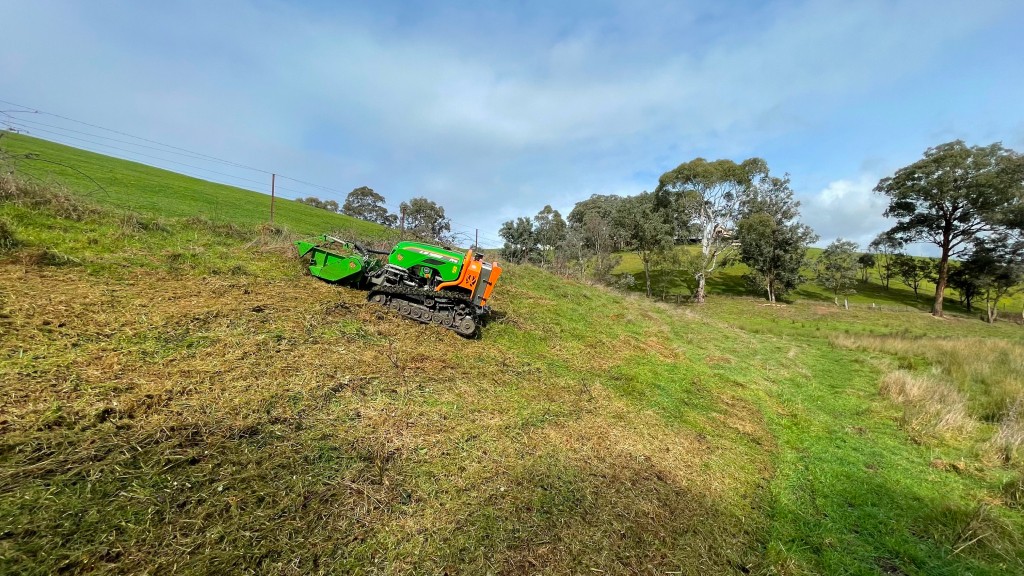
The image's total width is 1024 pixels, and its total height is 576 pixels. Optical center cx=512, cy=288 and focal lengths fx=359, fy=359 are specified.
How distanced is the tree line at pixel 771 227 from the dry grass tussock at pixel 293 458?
21.2m

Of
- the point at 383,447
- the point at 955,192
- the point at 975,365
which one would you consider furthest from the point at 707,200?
the point at 383,447

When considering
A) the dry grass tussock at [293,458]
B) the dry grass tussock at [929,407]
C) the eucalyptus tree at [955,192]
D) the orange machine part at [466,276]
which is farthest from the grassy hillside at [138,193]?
the eucalyptus tree at [955,192]

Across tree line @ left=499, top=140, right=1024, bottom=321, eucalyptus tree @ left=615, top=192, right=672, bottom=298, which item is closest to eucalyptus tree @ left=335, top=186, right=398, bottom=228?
tree line @ left=499, top=140, right=1024, bottom=321

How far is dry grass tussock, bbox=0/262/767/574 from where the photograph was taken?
2273 mm

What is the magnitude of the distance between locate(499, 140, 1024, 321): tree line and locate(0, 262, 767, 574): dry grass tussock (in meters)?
21.2

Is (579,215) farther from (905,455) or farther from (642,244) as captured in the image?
(905,455)

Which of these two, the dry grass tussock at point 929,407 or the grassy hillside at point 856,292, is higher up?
the grassy hillside at point 856,292

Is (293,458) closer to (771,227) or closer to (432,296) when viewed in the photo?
(432,296)

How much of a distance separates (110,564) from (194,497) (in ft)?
1.62

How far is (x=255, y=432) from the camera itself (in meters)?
3.14

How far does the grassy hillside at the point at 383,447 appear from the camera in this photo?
7.88ft

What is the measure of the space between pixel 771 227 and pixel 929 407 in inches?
1132

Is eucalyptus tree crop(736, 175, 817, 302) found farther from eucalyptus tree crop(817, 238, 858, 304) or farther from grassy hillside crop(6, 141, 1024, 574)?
grassy hillside crop(6, 141, 1024, 574)

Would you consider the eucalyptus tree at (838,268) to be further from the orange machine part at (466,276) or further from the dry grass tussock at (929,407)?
the orange machine part at (466,276)
